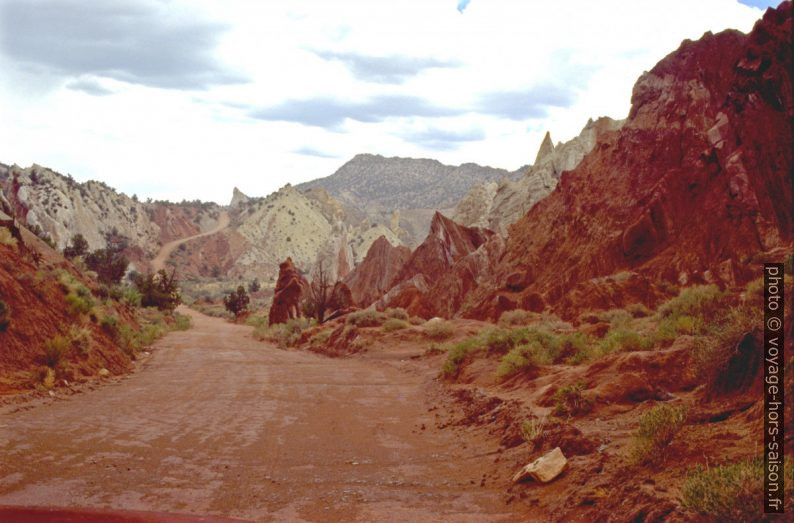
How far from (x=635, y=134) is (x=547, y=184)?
2351 centimetres

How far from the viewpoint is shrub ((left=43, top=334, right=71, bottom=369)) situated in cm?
1585

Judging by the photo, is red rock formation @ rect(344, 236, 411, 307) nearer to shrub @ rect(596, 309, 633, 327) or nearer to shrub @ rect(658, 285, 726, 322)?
shrub @ rect(596, 309, 633, 327)

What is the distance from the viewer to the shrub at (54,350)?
1585 centimetres

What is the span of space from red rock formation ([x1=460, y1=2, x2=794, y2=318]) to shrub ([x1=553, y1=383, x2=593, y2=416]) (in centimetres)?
1480

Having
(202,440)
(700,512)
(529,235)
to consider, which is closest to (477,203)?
(529,235)

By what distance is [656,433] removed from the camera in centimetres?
695

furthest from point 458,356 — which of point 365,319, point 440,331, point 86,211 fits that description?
point 86,211

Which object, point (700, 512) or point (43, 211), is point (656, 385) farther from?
point (43, 211)

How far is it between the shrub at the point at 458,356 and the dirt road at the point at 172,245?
94687mm

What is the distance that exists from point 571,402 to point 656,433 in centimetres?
344

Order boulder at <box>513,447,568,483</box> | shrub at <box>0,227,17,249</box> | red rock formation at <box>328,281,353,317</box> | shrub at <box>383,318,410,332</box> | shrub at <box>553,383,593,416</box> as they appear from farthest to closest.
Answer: red rock formation at <box>328,281,353,317</box> < shrub at <box>383,318,410,332</box> < shrub at <box>0,227,17,249</box> < shrub at <box>553,383,593,416</box> < boulder at <box>513,447,568,483</box>

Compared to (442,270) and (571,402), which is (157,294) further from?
(571,402)

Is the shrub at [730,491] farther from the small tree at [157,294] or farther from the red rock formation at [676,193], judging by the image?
the small tree at [157,294]

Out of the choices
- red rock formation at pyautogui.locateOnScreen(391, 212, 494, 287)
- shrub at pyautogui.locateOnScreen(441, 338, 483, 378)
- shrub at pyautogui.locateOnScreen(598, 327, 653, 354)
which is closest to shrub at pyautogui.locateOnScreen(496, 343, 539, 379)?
shrub at pyautogui.locateOnScreen(598, 327, 653, 354)
